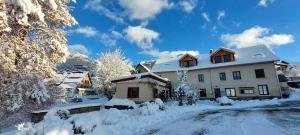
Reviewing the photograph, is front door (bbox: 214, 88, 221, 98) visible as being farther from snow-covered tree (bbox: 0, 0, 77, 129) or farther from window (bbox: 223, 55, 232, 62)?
snow-covered tree (bbox: 0, 0, 77, 129)

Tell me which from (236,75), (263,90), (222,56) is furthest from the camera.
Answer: (222,56)

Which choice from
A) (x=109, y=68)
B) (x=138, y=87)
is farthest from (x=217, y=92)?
(x=109, y=68)

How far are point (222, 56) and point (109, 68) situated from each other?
68.4ft

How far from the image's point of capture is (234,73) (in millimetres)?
34719

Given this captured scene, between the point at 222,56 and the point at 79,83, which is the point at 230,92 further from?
the point at 79,83

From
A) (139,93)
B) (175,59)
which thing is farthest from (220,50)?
(139,93)

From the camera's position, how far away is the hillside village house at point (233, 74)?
1255 inches

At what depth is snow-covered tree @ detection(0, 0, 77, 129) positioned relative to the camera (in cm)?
992

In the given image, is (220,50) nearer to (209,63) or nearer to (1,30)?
(209,63)

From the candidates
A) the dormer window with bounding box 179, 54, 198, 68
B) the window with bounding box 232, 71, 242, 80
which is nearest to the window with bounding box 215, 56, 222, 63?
the window with bounding box 232, 71, 242, 80

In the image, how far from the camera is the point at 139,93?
28750 millimetres

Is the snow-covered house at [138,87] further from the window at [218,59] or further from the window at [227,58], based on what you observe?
the window at [227,58]

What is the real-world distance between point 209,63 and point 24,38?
31179mm

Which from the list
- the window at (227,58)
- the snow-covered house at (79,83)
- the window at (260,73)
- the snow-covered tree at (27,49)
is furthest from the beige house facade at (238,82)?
the snow-covered house at (79,83)
